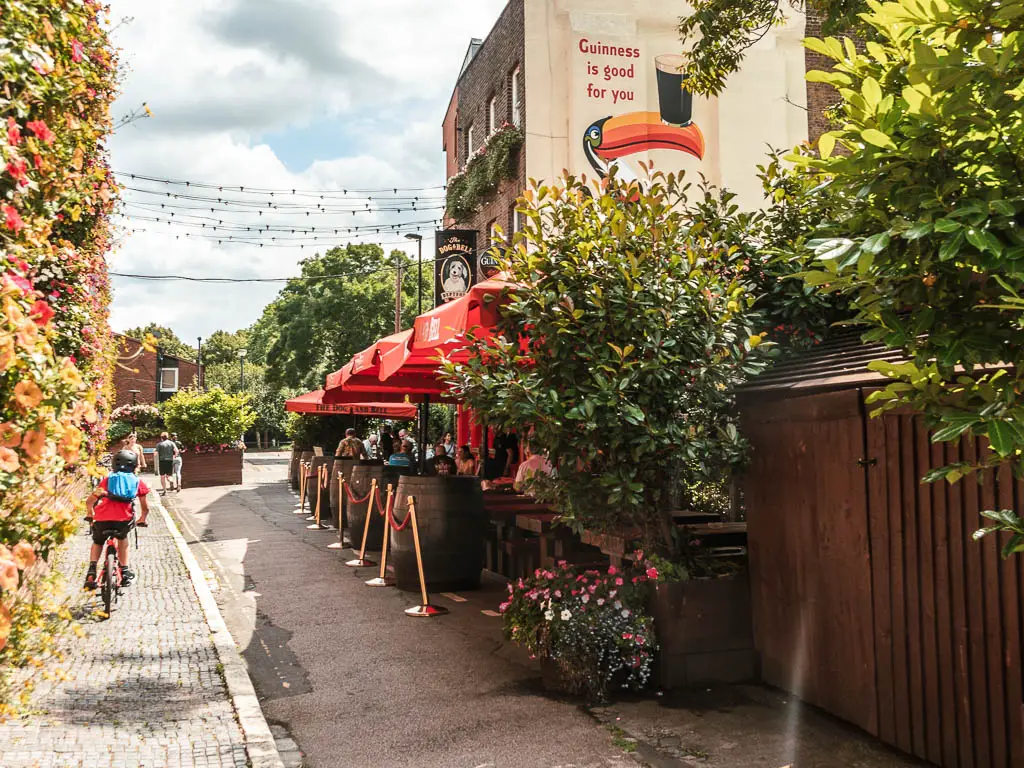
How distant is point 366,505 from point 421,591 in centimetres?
376

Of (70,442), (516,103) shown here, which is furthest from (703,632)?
(516,103)

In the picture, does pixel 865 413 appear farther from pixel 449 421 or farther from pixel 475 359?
pixel 449 421

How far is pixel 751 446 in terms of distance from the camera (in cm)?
646

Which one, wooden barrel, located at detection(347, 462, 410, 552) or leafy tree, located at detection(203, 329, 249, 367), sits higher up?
leafy tree, located at detection(203, 329, 249, 367)

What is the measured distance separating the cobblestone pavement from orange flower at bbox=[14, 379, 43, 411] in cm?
121

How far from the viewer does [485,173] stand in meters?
21.4

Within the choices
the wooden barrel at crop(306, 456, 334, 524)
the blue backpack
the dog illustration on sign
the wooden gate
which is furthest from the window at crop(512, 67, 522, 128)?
the wooden gate

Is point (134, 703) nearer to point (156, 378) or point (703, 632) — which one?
point (703, 632)

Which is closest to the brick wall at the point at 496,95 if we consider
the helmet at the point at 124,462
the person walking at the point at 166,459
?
the person walking at the point at 166,459

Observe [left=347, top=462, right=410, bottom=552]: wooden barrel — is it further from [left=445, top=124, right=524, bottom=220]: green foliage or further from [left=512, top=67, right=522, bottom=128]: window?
[left=512, top=67, right=522, bottom=128]: window

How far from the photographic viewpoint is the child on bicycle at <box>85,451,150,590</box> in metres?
8.88

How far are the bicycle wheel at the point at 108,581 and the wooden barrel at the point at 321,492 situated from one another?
8.70 m

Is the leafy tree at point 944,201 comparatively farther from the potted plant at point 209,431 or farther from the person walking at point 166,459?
the potted plant at point 209,431

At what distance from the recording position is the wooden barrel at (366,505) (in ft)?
42.1
